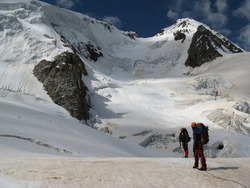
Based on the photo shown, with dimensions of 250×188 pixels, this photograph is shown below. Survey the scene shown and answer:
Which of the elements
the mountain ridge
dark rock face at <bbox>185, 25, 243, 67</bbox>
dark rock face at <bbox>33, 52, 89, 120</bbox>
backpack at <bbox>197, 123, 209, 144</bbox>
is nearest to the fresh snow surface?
the mountain ridge

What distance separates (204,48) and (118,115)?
1240 inches

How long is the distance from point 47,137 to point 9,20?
3924 cm

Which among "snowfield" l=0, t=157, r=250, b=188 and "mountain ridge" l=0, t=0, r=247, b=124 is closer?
"snowfield" l=0, t=157, r=250, b=188

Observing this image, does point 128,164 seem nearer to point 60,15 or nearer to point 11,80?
point 11,80

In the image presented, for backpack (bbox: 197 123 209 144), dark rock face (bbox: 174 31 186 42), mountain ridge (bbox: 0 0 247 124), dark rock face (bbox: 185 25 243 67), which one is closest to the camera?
backpack (bbox: 197 123 209 144)

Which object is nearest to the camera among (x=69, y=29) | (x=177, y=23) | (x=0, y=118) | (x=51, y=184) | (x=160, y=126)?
(x=51, y=184)

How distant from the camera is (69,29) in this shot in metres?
61.8

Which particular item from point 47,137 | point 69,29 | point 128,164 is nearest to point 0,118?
point 47,137

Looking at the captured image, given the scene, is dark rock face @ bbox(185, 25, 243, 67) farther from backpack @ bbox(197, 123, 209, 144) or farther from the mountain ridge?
backpack @ bbox(197, 123, 209, 144)

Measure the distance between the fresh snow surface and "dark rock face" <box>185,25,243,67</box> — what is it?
231cm

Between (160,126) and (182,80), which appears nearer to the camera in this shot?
(160,126)

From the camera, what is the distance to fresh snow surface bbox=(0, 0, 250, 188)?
696 cm

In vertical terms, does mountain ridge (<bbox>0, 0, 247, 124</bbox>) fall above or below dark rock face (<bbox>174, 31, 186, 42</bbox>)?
below

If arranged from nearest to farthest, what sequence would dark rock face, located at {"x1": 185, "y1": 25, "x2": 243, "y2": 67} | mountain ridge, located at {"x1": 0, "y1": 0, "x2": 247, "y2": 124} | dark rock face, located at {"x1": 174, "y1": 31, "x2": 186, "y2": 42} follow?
mountain ridge, located at {"x1": 0, "y1": 0, "x2": 247, "y2": 124} < dark rock face, located at {"x1": 185, "y1": 25, "x2": 243, "y2": 67} < dark rock face, located at {"x1": 174, "y1": 31, "x2": 186, "y2": 42}
